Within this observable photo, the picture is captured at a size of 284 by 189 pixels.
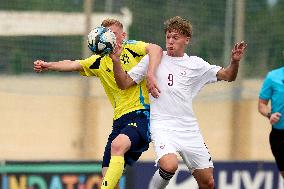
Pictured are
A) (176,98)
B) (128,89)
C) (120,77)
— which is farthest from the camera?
(128,89)

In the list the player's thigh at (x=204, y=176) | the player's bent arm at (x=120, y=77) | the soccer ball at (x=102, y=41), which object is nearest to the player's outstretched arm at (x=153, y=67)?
the player's bent arm at (x=120, y=77)

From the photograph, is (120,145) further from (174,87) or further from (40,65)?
(40,65)

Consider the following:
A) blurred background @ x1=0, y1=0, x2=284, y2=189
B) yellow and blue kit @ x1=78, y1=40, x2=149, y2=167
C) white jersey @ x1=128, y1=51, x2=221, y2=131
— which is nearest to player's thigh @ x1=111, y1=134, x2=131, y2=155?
yellow and blue kit @ x1=78, y1=40, x2=149, y2=167

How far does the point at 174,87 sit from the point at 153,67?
0.28 metres

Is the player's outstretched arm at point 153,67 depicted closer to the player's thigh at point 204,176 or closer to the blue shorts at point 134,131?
the blue shorts at point 134,131

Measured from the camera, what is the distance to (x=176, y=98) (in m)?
8.62

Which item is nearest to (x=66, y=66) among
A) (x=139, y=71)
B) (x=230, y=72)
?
(x=139, y=71)

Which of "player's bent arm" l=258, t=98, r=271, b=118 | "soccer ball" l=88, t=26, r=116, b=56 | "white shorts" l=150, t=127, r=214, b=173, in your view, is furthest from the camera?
→ "player's bent arm" l=258, t=98, r=271, b=118

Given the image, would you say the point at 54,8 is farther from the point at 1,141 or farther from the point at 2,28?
the point at 1,141

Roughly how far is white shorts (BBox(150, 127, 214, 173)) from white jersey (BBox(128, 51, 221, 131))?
0.05 m

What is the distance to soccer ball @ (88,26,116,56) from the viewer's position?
26.5 ft

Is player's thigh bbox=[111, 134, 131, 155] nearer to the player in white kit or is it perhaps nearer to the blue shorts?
the blue shorts

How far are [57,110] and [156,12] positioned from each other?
5.96 ft

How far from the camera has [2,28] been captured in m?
12.7
